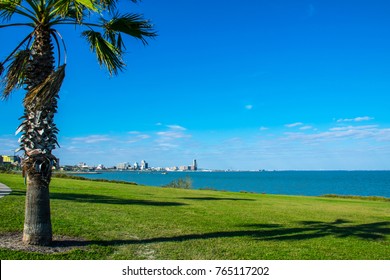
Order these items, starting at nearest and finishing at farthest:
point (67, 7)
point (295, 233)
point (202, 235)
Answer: point (67, 7)
point (202, 235)
point (295, 233)

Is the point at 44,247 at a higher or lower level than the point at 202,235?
higher

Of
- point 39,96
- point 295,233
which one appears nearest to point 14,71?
point 39,96

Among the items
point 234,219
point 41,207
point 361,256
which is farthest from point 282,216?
point 41,207

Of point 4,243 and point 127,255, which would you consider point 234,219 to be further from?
point 4,243

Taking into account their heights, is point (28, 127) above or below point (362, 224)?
above

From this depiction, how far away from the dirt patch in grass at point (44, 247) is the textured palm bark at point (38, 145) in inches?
7.1

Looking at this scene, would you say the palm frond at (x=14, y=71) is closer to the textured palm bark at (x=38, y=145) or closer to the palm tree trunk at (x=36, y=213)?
the textured palm bark at (x=38, y=145)

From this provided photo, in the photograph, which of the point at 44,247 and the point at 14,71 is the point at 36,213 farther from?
the point at 14,71

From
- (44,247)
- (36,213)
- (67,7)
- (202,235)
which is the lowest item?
(202,235)

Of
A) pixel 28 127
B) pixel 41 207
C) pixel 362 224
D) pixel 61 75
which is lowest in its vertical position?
pixel 362 224

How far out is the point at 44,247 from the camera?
293 inches

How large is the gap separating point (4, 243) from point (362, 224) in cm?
1186

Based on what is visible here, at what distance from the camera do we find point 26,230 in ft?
24.7

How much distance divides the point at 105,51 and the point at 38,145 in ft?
8.77
